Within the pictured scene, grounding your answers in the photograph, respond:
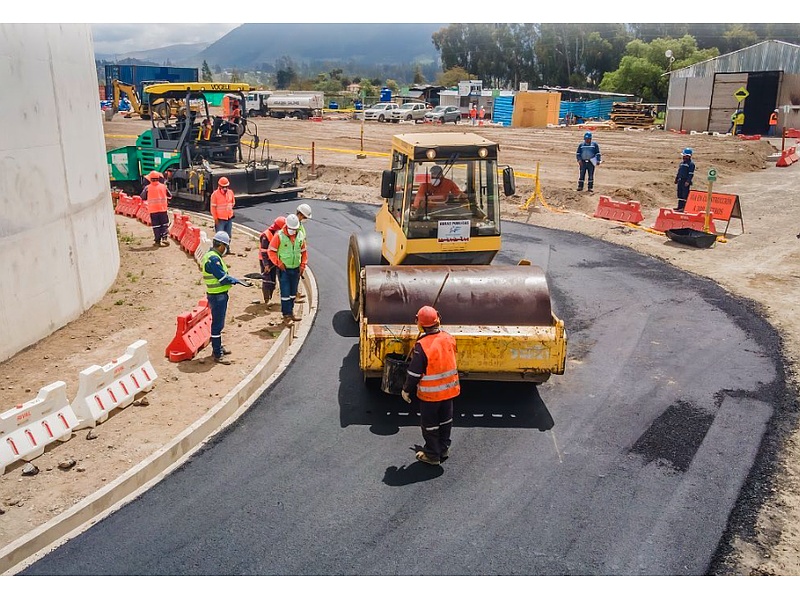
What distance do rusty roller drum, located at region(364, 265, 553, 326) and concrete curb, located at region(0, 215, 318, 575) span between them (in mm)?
1831

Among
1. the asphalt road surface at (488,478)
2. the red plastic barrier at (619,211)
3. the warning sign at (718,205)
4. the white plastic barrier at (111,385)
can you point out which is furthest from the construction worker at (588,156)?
the white plastic barrier at (111,385)

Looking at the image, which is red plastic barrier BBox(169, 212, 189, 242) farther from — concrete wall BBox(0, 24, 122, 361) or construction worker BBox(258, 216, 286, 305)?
construction worker BBox(258, 216, 286, 305)

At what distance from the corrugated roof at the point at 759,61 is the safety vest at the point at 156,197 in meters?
36.0

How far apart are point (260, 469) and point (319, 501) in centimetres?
89

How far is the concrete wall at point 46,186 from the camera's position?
32.1 ft

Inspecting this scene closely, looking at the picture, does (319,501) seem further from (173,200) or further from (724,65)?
(724,65)

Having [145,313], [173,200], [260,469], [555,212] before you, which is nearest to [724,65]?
[555,212]

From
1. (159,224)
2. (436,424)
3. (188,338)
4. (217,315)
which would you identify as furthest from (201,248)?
(436,424)

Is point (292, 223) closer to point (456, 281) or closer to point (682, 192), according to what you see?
point (456, 281)

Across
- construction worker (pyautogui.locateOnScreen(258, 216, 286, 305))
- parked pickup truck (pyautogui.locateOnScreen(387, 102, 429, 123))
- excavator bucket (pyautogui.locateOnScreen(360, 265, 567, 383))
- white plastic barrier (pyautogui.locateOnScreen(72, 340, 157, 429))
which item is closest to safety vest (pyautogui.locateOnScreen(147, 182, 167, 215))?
construction worker (pyautogui.locateOnScreen(258, 216, 286, 305))

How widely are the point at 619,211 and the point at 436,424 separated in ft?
46.7

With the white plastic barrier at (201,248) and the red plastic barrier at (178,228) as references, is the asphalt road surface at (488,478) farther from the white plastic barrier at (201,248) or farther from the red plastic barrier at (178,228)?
the red plastic barrier at (178,228)

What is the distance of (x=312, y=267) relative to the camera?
15.3 m

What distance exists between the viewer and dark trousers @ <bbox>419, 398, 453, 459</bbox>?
7.22m
